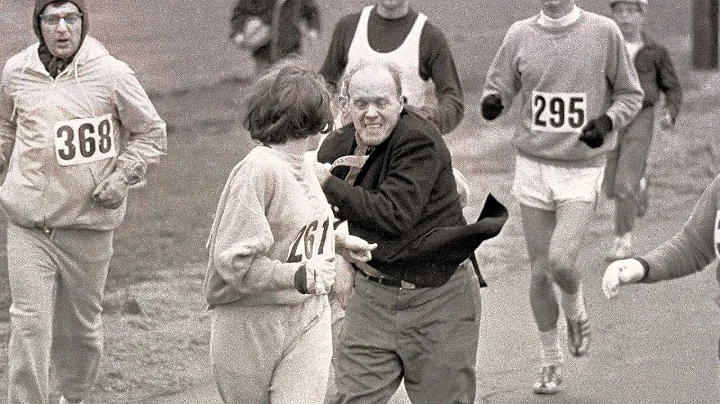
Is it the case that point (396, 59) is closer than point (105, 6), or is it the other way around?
point (396, 59)

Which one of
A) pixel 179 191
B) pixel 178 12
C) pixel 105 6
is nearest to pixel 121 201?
pixel 179 191

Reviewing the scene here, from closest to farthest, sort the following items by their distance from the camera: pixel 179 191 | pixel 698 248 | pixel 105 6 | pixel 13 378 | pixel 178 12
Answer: pixel 698 248 < pixel 13 378 < pixel 179 191 < pixel 105 6 < pixel 178 12

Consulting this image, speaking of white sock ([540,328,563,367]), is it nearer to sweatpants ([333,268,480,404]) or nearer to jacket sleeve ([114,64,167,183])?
sweatpants ([333,268,480,404])

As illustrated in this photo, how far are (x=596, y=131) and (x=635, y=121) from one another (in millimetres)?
3438

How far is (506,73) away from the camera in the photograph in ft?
29.7

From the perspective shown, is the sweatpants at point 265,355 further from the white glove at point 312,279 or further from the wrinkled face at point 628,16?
the wrinkled face at point 628,16

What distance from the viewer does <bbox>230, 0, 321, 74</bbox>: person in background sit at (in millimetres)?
13758

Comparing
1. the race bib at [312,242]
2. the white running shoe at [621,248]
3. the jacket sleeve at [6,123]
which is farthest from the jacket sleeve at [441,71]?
the white running shoe at [621,248]

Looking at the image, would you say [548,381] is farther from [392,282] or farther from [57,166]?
[57,166]

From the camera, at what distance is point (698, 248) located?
6395 millimetres

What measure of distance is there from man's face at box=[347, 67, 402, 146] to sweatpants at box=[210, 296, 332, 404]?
832 millimetres

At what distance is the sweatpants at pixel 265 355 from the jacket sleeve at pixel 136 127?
1899 millimetres

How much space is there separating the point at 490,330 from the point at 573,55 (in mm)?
1943

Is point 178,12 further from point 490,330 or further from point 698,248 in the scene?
point 698,248
